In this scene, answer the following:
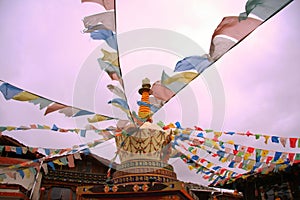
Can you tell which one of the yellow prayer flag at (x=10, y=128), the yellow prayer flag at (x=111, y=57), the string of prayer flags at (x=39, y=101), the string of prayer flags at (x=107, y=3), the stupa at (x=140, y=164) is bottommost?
the stupa at (x=140, y=164)

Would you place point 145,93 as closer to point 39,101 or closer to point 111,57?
point 111,57

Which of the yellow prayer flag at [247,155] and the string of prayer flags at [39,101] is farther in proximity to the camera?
the yellow prayer flag at [247,155]

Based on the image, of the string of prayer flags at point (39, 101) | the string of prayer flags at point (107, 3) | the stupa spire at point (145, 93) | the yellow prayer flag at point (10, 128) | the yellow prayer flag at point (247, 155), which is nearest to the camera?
the string of prayer flags at point (107, 3)

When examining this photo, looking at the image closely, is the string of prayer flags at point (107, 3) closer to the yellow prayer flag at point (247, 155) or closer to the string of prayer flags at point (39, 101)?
the string of prayer flags at point (39, 101)

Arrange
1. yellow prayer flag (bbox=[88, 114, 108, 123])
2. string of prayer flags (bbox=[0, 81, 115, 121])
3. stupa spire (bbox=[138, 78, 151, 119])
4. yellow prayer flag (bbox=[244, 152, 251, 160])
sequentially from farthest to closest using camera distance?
stupa spire (bbox=[138, 78, 151, 119]) < yellow prayer flag (bbox=[244, 152, 251, 160]) < yellow prayer flag (bbox=[88, 114, 108, 123]) < string of prayer flags (bbox=[0, 81, 115, 121])

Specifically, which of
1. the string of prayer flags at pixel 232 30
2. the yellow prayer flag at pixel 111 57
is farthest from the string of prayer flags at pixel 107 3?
the string of prayer flags at pixel 232 30

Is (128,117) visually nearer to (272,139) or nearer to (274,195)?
(272,139)

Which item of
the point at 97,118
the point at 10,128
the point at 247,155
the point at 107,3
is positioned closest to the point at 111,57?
the point at 107,3

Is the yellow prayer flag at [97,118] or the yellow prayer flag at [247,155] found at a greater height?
the yellow prayer flag at [97,118]

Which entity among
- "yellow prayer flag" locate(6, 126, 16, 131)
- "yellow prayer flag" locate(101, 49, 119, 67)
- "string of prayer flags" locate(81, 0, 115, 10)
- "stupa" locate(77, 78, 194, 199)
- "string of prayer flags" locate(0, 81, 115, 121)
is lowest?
"stupa" locate(77, 78, 194, 199)

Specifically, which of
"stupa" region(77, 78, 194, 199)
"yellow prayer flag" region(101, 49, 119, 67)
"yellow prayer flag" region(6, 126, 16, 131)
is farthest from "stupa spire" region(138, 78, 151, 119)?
"yellow prayer flag" region(6, 126, 16, 131)

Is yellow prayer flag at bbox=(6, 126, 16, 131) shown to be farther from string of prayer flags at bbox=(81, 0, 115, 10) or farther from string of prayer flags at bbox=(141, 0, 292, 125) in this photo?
string of prayer flags at bbox=(141, 0, 292, 125)

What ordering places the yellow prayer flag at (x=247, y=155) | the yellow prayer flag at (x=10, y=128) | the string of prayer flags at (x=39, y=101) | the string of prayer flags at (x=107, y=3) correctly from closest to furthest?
the string of prayer flags at (x=107, y=3) → the string of prayer flags at (x=39, y=101) → the yellow prayer flag at (x=10, y=128) → the yellow prayer flag at (x=247, y=155)

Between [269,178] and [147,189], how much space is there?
18.8 feet
